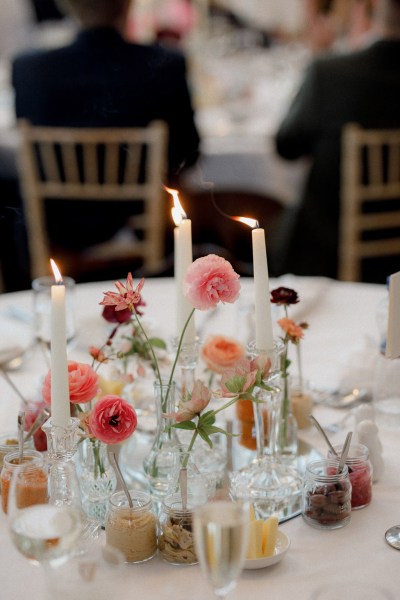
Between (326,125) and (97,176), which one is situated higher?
(326,125)

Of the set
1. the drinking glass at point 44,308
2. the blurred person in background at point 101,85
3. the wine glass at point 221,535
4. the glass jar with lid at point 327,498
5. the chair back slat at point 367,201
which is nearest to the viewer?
the wine glass at point 221,535

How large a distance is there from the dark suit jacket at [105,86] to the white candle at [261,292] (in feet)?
6.17

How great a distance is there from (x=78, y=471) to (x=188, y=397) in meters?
0.18

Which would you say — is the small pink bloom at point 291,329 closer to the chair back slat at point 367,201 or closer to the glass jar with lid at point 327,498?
the glass jar with lid at point 327,498

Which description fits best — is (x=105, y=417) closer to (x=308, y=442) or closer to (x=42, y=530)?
(x=42, y=530)

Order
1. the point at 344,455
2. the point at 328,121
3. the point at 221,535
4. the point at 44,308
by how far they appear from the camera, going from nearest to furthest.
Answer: the point at 221,535 → the point at 344,455 → the point at 44,308 → the point at 328,121

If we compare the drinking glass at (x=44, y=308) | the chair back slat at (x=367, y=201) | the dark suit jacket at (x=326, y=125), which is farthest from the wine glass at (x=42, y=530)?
the dark suit jacket at (x=326, y=125)

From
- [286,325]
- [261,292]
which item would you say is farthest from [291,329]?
[261,292]

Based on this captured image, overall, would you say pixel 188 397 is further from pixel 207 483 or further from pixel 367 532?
pixel 367 532

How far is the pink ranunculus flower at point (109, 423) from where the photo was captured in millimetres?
959

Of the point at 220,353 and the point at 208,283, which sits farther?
the point at 220,353

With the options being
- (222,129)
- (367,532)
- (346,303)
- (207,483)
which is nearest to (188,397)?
(207,483)

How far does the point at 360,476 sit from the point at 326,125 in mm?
2000

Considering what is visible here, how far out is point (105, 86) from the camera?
9.75 feet
